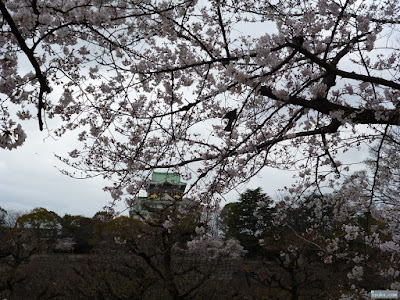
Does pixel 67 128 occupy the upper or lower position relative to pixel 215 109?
lower

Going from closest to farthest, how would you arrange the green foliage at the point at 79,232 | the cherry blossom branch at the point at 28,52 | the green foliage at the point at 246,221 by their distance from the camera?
the cherry blossom branch at the point at 28,52 < the green foliage at the point at 246,221 < the green foliage at the point at 79,232

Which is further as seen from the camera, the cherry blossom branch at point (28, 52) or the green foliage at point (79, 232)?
the green foliage at point (79, 232)

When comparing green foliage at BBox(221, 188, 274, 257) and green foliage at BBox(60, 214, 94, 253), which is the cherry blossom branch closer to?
green foliage at BBox(221, 188, 274, 257)

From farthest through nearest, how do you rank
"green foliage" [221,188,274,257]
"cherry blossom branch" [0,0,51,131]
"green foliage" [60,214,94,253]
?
"green foliage" [60,214,94,253], "green foliage" [221,188,274,257], "cherry blossom branch" [0,0,51,131]

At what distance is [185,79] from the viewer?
4.13m

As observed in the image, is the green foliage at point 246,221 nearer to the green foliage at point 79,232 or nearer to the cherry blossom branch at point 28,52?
the green foliage at point 79,232

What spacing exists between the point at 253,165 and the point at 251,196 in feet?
53.0

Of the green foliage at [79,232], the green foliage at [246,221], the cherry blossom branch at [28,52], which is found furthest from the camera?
the green foliage at [79,232]

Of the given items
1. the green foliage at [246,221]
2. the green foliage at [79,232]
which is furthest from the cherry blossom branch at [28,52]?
the green foliage at [79,232]

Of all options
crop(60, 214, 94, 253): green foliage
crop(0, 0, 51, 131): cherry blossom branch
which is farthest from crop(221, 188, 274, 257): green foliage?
crop(0, 0, 51, 131): cherry blossom branch

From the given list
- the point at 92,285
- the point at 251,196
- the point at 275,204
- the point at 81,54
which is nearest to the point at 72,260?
the point at 92,285

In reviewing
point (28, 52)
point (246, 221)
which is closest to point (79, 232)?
point (246, 221)

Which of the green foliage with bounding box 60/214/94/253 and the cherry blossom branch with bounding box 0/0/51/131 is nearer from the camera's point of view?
the cherry blossom branch with bounding box 0/0/51/131

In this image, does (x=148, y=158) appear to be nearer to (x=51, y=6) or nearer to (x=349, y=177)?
(x=51, y=6)
